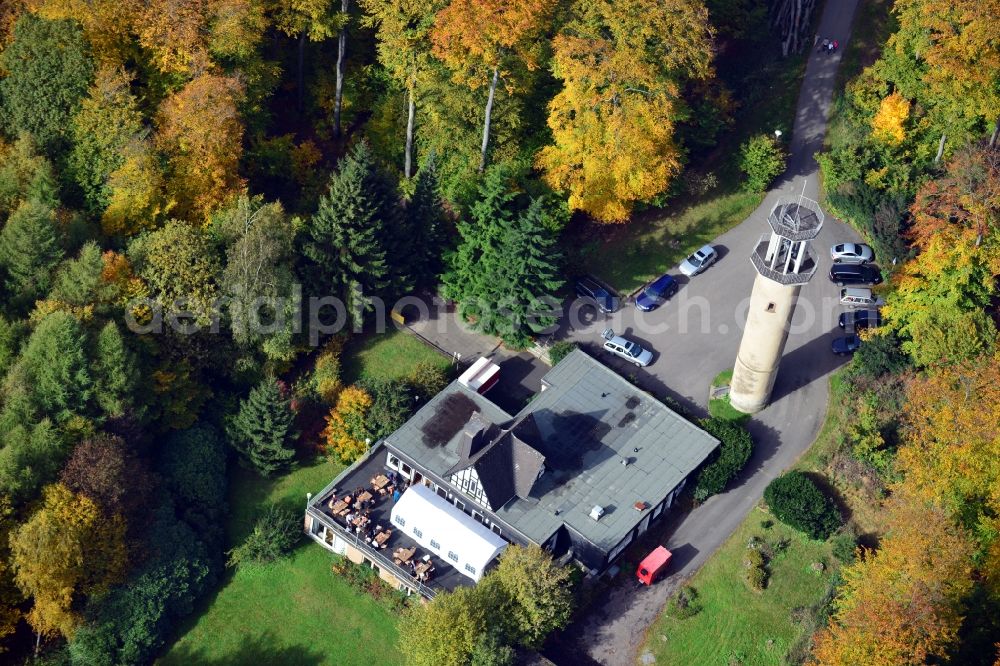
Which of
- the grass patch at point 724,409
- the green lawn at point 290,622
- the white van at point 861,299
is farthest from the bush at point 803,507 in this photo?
the green lawn at point 290,622

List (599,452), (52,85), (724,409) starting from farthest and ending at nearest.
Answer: (52,85)
(724,409)
(599,452)

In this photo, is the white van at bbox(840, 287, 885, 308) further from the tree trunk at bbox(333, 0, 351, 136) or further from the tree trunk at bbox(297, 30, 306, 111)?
the tree trunk at bbox(297, 30, 306, 111)

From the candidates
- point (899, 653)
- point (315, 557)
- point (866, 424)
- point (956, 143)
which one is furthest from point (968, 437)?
point (315, 557)

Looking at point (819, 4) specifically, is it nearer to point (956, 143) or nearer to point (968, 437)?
point (956, 143)

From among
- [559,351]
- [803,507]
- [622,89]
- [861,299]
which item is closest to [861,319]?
[861,299]

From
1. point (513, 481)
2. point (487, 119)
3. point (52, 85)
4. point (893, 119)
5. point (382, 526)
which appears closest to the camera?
point (513, 481)

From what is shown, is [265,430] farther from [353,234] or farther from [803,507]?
[803,507]

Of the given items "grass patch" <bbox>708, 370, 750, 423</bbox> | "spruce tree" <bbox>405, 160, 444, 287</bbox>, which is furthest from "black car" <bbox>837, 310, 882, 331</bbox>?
"spruce tree" <bbox>405, 160, 444, 287</bbox>
